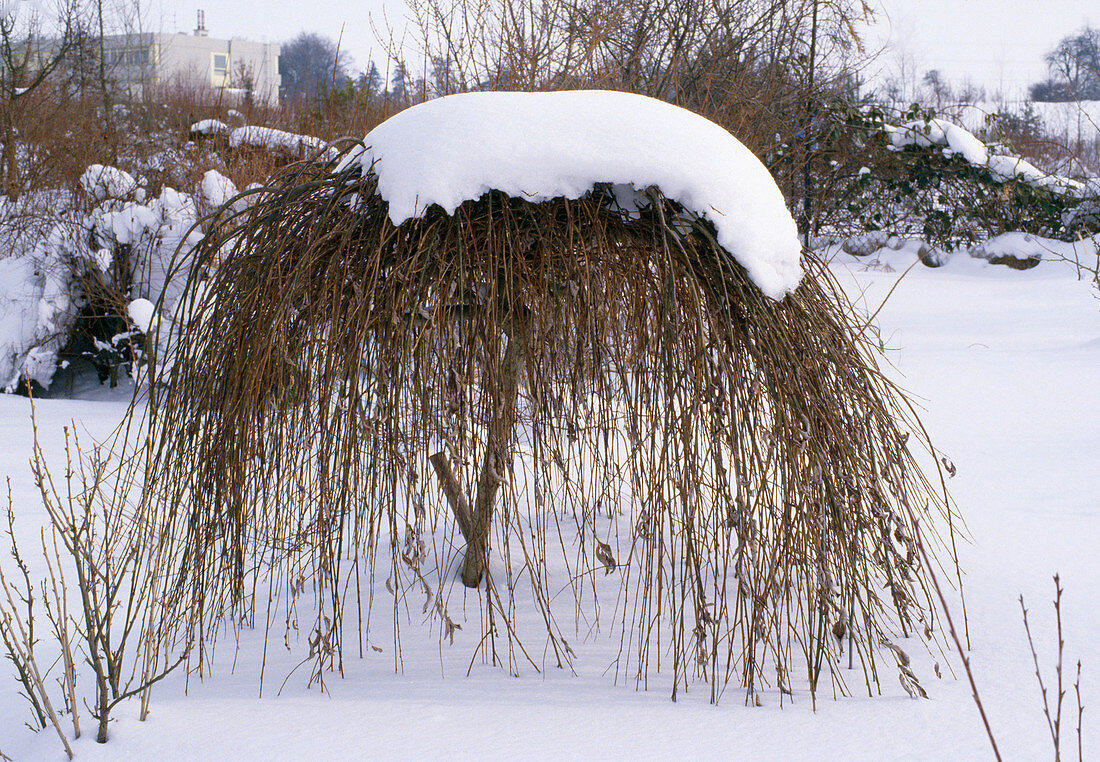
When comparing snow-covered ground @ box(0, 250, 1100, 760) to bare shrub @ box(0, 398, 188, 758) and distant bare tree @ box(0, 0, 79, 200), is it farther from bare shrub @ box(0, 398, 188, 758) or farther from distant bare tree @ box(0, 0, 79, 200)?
distant bare tree @ box(0, 0, 79, 200)

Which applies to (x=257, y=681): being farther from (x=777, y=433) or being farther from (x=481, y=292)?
(x=777, y=433)

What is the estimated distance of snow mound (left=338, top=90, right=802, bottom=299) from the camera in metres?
1.80

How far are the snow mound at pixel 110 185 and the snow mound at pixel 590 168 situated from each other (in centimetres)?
583

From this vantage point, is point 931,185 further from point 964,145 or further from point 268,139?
point 268,139

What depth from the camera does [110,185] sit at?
6.77 metres

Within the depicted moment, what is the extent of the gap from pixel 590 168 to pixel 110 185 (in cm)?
630

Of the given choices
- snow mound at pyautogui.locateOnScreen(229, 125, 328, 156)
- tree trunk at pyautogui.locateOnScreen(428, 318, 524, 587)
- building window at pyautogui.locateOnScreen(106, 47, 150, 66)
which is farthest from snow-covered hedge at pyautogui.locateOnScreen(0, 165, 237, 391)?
building window at pyautogui.locateOnScreen(106, 47, 150, 66)

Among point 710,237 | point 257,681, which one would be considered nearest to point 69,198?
point 257,681

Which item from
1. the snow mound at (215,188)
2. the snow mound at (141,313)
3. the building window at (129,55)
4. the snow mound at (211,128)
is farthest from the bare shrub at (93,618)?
the building window at (129,55)

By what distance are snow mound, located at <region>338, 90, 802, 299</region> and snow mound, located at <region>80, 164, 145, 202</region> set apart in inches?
229

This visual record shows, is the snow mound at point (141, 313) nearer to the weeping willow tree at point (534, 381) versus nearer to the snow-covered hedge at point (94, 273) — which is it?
the snow-covered hedge at point (94, 273)

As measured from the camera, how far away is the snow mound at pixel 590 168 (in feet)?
5.90

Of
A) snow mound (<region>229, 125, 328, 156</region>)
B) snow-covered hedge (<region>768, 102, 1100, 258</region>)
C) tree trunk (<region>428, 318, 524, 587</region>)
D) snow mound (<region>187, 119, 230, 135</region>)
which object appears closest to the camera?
tree trunk (<region>428, 318, 524, 587</region>)

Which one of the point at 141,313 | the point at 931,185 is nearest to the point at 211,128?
the point at 141,313
